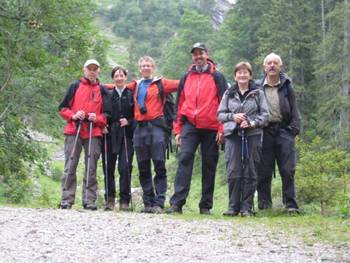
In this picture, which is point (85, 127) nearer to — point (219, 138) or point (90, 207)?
point (90, 207)

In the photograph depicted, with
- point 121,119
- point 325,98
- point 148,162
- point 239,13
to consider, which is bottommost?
point 148,162

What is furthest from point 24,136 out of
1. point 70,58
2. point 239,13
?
point 239,13

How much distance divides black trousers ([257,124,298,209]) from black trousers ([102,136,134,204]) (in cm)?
204

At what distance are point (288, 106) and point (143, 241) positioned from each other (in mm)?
3687

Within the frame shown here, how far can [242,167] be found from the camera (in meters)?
9.07

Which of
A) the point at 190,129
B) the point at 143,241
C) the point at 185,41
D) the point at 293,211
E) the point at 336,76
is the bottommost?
the point at 143,241

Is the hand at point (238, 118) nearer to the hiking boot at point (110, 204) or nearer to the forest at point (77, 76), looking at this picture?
the forest at point (77, 76)

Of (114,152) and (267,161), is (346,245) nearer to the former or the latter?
Result: (267,161)

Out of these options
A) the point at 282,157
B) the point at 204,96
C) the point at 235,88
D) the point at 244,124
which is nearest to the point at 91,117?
the point at 204,96

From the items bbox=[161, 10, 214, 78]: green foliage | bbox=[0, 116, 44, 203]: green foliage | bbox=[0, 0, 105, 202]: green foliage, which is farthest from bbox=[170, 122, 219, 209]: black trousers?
bbox=[161, 10, 214, 78]: green foliage

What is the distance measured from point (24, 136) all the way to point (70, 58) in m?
2.37

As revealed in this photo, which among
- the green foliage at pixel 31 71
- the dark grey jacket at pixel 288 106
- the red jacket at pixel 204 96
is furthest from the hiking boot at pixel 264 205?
the green foliage at pixel 31 71

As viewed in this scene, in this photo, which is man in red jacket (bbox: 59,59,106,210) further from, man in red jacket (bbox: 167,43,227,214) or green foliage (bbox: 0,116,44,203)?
green foliage (bbox: 0,116,44,203)

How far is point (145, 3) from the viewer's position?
5369 inches
